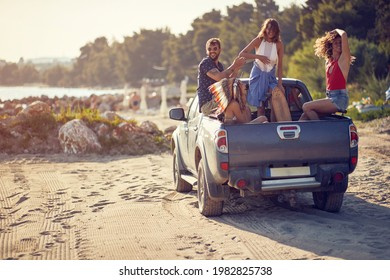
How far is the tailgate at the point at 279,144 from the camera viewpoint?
7.56m

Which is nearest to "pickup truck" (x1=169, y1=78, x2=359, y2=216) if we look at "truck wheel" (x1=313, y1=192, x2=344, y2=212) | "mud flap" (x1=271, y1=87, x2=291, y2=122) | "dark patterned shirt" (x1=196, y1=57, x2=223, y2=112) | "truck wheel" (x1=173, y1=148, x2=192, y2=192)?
"truck wheel" (x1=313, y1=192, x2=344, y2=212)

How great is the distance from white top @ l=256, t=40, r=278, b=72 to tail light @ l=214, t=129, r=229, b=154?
5.22 feet

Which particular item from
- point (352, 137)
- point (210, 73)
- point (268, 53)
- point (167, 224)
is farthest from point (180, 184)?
point (352, 137)

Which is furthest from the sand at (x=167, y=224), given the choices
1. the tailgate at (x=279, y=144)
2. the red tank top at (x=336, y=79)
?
the red tank top at (x=336, y=79)

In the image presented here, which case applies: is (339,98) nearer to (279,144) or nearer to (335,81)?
(335,81)

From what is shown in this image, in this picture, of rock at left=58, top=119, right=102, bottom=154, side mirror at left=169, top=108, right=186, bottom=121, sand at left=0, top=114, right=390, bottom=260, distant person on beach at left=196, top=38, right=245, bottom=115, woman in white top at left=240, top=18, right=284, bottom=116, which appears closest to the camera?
sand at left=0, top=114, right=390, bottom=260

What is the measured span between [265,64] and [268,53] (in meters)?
0.15

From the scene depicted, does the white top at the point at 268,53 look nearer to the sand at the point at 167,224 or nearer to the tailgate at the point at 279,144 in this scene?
the tailgate at the point at 279,144

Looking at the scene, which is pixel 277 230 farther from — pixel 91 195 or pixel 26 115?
pixel 26 115

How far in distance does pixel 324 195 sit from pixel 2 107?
47.1 feet

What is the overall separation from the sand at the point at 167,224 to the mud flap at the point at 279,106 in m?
1.20

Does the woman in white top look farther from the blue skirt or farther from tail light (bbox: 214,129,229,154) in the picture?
tail light (bbox: 214,129,229,154)

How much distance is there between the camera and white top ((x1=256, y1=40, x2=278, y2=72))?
8.76m

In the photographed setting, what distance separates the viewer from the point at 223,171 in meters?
7.61
